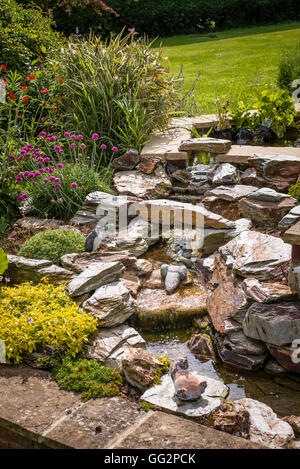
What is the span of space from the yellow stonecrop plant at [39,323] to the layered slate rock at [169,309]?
0.55 m

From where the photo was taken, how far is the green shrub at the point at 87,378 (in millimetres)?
3014

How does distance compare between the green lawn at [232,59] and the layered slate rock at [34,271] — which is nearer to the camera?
the layered slate rock at [34,271]

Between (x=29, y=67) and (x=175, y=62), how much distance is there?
6.11 m

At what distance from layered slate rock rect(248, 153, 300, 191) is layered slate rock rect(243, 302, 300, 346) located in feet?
7.79

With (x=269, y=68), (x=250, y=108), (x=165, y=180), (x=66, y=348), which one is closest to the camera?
(x=66, y=348)

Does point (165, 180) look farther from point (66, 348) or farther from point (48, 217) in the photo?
point (66, 348)

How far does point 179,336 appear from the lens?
12.7 feet

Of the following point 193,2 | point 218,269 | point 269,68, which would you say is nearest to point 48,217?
point 218,269

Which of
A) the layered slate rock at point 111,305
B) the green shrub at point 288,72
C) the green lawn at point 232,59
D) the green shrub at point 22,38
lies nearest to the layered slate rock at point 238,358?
the layered slate rock at point 111,305

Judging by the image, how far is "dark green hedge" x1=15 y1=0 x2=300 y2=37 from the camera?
1623 centimetres

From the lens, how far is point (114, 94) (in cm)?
657

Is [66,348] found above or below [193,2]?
below

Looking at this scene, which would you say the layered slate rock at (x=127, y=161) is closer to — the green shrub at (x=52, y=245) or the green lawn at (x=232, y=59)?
the green shrub at (x=52, y=245)

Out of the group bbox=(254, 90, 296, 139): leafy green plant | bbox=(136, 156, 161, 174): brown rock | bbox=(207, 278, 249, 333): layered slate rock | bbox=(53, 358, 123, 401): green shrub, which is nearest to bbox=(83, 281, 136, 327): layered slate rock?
bbox=(53, 358, 123, 401): green shrub
